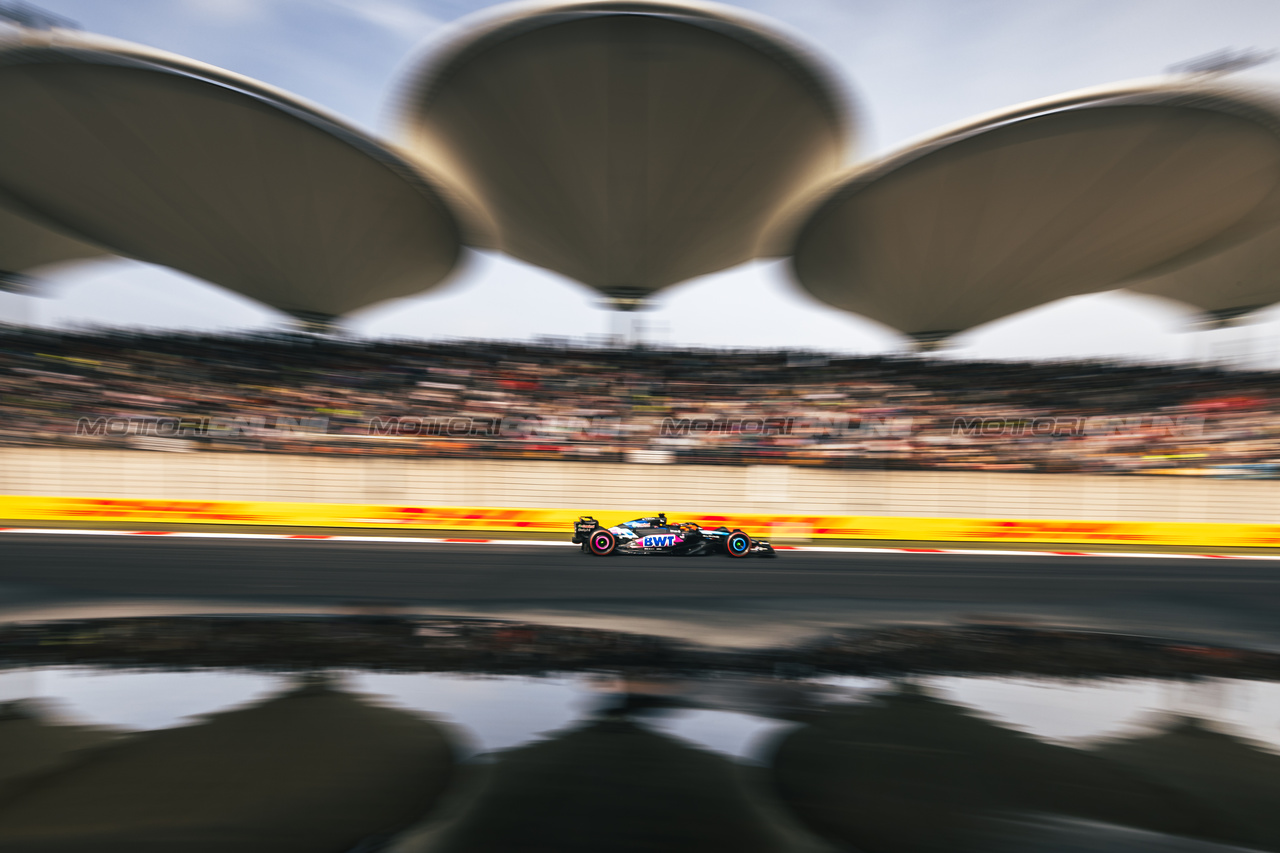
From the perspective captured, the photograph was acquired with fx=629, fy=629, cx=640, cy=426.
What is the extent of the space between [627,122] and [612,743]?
1802 cm

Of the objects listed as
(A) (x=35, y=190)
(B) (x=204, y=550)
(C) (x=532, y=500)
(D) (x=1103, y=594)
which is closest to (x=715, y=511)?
(C) (x=532, y=500)

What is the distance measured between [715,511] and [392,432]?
31.3 feet

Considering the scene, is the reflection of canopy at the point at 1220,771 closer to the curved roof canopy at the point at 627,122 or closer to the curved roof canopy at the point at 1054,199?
the curved roof canopy at the point at 627,122

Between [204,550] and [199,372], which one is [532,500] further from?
[199,372]

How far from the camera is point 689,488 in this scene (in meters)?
16.5

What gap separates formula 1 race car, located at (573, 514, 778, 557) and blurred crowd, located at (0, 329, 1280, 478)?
5133mm

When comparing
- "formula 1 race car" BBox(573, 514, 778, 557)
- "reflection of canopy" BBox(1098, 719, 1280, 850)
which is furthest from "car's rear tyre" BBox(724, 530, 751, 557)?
"reflection of canopy" BBox(1098, 719, 1280, 850)

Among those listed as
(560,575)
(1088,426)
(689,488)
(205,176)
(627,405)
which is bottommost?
(560,575)

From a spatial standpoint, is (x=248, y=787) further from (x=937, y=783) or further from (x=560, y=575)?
(x=560, y=575)

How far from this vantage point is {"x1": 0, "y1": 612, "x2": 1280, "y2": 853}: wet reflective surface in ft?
9.89

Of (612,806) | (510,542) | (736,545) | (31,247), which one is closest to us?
(612,806)

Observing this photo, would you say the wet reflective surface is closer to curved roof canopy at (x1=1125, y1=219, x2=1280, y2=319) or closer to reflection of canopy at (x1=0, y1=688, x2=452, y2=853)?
reflection of canopy at (x1=0, y1=688, x2=452, y2=853)

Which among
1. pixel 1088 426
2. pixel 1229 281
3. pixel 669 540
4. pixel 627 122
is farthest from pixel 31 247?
pixel 1229 281

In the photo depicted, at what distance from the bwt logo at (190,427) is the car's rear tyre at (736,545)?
12279mm
